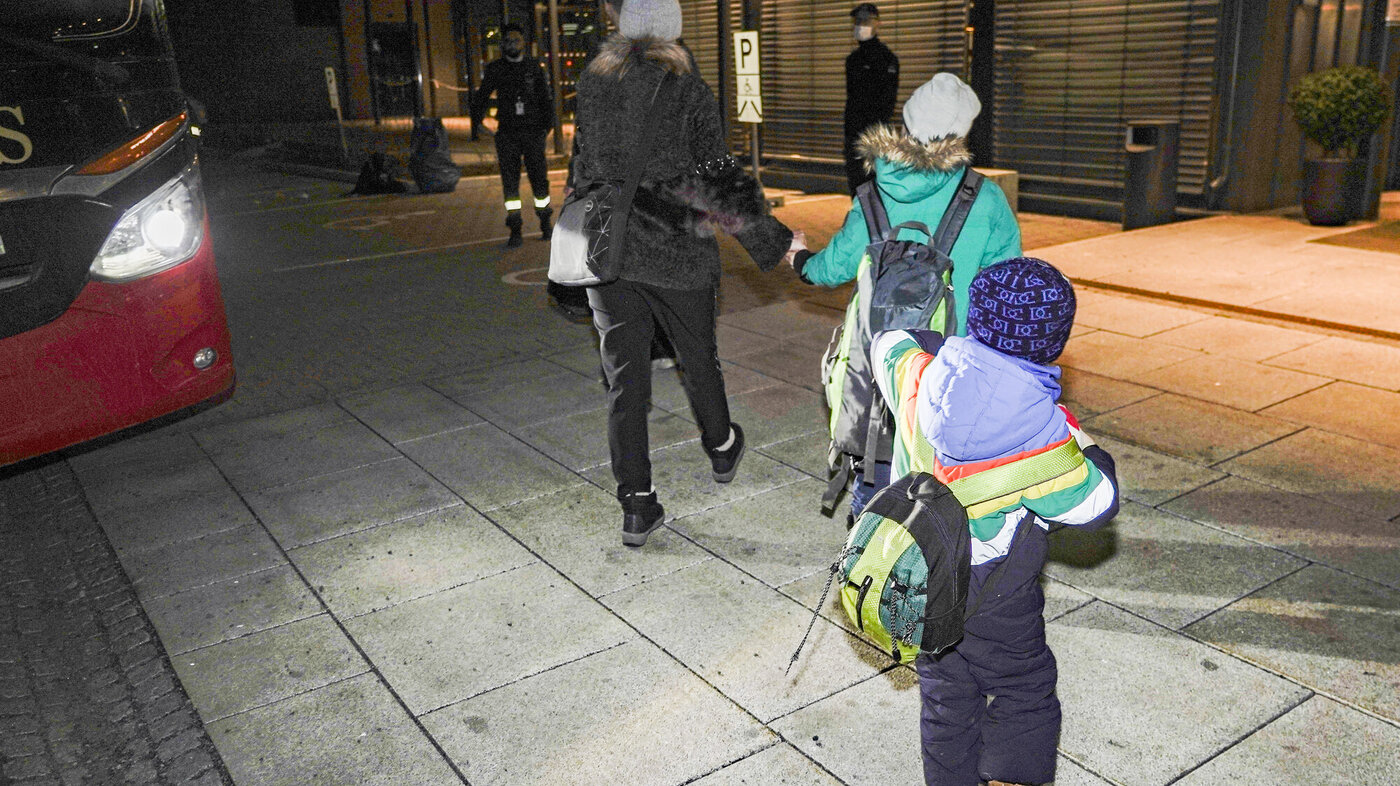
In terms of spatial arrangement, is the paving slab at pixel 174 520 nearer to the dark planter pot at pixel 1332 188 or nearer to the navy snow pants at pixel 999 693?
the navy snow pants at pixel 999 693

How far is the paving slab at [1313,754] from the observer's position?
2924mm

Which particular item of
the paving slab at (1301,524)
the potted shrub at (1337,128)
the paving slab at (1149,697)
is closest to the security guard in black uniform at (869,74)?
the potted shrub at (1337,128)

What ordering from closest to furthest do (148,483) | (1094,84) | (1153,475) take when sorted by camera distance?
(1153,475), (148,483), (1094,84)

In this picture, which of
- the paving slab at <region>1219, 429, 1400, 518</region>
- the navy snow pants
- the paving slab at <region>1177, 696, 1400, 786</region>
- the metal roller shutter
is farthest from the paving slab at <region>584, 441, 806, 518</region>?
the metal roller shutter

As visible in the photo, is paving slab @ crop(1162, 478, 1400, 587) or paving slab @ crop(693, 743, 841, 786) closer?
paving slab @ crop(693, 743, 841, 786)

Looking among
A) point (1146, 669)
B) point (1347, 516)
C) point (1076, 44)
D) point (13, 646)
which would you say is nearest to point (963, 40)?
point (1076, 44)

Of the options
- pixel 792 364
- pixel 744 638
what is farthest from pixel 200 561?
pixel 792 364

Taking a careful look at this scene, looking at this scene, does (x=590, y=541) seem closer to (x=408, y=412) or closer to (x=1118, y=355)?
(x=408, y=412)

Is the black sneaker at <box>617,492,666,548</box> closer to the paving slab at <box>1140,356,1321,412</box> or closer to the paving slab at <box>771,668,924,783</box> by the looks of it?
the paving slab at <box>771,668,924,783</box>

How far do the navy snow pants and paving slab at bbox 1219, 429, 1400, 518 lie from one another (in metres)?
2.60

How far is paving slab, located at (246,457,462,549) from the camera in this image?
187 inches

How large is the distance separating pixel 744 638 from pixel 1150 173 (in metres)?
8.63

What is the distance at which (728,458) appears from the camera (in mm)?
4879

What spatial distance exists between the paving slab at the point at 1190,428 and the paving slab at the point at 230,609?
12.4 feet
